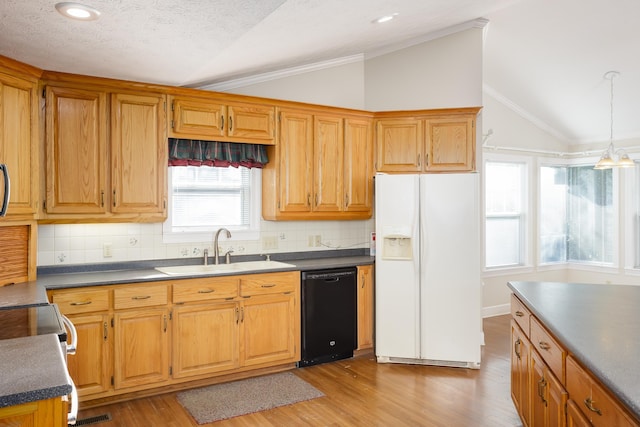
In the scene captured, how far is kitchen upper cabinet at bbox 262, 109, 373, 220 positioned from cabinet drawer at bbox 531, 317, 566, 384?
238 centimetres

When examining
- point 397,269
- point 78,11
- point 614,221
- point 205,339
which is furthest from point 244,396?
point 614,221

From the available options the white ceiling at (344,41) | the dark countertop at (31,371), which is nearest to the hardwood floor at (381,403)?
the dark countertop at (31,371)

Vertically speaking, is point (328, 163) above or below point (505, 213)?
above

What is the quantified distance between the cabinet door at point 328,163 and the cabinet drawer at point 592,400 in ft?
9.47

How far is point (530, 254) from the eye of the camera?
6398 mm

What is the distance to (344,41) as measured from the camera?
4137 millimetres

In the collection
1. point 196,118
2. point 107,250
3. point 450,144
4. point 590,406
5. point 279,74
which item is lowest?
point 590,406

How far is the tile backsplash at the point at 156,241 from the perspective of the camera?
3.63 m

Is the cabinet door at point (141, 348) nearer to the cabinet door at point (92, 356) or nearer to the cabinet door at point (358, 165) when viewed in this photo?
the cabinet door at point (92, 356)

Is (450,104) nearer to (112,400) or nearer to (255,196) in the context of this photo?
(255,196)

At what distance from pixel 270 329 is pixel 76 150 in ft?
6.59

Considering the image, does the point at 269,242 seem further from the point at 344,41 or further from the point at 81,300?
the point at 344,41

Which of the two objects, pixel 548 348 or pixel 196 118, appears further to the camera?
pixel 196 118

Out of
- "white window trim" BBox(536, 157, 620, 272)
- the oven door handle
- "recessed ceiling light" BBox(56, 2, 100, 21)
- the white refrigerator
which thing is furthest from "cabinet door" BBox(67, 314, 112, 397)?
"white window trim" BBox(536, 157, 620, 272)
